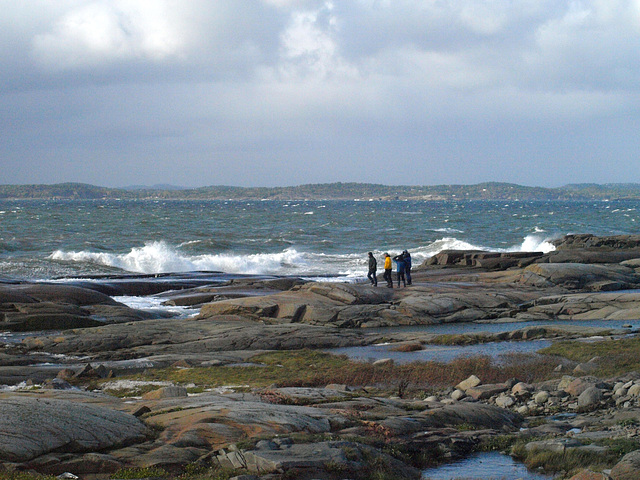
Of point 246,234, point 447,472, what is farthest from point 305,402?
point 246,234

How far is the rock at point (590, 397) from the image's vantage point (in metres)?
13.7

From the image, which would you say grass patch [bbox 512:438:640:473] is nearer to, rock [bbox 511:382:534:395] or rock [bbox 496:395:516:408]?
rock [bbox 496:395:516:408]

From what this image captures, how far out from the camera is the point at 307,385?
16609 millimetres

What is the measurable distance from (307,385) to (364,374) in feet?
5.97

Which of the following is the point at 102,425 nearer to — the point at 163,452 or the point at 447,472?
the point at 163,452

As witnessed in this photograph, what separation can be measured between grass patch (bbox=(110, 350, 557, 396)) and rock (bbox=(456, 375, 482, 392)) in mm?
788

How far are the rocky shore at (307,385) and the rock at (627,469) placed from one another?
1.0 inches

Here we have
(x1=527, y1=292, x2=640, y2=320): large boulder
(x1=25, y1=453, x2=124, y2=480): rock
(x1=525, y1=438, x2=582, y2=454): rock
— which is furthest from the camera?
(x1=527, y1=292, x2=640, y2=320): large boulder

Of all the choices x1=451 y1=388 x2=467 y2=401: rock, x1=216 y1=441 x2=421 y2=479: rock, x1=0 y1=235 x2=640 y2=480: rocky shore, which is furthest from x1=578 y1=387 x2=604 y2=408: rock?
x1=216 y1=441 x2=421 y2=479: rock

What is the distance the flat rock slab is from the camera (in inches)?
371

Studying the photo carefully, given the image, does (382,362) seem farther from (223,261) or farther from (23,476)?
(223,261)

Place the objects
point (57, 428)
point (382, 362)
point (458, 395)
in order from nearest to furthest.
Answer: point (57, 428), point (458, 395), point (382, 362)

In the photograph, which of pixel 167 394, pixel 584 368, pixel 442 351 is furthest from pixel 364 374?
pixel 167 394

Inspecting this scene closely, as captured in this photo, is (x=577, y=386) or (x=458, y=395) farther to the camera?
(x=458, y=395)
